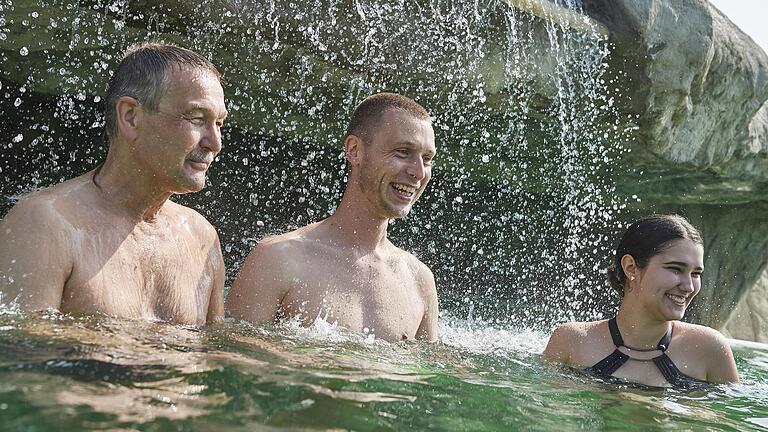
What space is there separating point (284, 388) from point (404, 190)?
5.60ft

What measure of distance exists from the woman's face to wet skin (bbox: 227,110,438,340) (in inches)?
39.5

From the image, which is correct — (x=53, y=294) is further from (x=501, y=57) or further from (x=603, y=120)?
(x=603, y=120)

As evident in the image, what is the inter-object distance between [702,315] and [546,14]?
4579mm

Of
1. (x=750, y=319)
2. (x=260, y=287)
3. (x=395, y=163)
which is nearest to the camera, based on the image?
(x=260, y=287)

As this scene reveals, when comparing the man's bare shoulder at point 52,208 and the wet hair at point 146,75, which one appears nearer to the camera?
the man's bare shoulder at point 52,208

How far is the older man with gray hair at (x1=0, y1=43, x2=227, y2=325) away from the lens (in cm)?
280

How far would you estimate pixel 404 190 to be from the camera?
12.9 ft

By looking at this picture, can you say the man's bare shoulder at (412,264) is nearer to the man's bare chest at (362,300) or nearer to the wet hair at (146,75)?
the man's bare chest at (362,300)

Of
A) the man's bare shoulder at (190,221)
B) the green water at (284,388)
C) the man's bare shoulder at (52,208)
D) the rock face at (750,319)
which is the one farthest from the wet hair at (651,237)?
the rock face at (750,319)

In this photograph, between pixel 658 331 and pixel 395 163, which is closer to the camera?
pixel 395 163

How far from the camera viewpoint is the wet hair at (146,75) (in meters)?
3.07

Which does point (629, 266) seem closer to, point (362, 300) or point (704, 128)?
point (362, 300)

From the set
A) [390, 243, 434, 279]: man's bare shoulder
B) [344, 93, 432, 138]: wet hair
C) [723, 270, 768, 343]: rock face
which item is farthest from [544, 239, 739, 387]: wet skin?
[723, 270, 768, 343]: rock face

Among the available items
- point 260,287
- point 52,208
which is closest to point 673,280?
point 260,287
